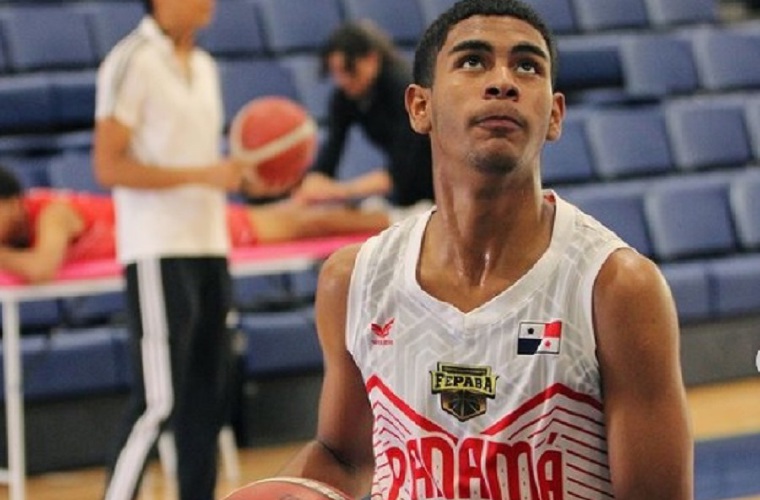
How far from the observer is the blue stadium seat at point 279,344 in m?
6.08

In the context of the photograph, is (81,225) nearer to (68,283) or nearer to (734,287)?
(68,283)

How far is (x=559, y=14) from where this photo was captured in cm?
815

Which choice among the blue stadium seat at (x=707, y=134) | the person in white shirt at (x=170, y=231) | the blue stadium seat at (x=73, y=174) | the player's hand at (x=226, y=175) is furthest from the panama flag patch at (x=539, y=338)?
the blue stadium seat at (x=707, y=134)

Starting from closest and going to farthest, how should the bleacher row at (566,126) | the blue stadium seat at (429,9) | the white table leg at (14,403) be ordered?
the white table leg at (14,403), the bleacher row at (566,126), the blue stadium seat at (429,9)

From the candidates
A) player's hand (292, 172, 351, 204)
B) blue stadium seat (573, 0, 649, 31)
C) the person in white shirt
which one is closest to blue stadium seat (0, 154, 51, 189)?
player's hand (292, 172, 351, 204)

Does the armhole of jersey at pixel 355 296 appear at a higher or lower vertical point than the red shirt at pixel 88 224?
lower

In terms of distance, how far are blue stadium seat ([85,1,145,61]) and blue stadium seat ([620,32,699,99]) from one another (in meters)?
2.40

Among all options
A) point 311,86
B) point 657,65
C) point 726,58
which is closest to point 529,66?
point 311,86

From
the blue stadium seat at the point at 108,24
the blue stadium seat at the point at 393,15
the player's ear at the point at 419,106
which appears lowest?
the player's ear at the point at 419,106

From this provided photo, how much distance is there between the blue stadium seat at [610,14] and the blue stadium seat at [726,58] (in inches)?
11.8

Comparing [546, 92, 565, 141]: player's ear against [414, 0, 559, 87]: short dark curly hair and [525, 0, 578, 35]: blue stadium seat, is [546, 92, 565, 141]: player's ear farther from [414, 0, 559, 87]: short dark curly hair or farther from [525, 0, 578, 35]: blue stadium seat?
[525, 0, 578, 35]: blue stadium seat

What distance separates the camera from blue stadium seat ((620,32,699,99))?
802cm

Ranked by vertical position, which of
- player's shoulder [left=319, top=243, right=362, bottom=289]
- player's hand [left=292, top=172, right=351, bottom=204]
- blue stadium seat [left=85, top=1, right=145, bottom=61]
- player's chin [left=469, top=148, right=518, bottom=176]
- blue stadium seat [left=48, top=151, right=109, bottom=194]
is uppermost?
blue stadium seat [left=85, top=1, right=145, bottom=61]

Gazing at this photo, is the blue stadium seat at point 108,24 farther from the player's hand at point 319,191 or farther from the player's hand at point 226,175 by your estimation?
the player's hand at point 226,175
